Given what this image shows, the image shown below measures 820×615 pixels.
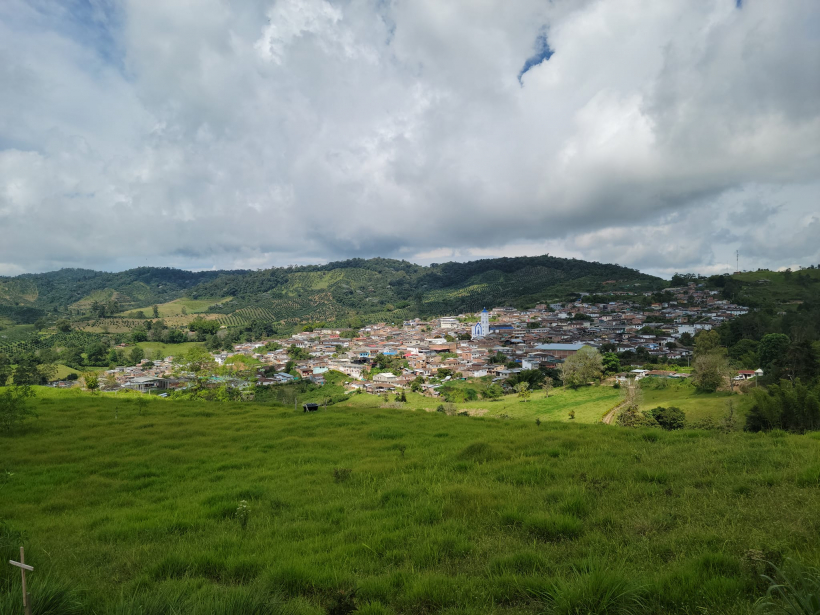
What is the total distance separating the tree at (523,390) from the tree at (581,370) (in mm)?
4716

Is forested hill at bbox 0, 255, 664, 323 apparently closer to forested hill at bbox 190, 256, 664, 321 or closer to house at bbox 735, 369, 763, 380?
forested hill at bbox 190, 256, 664, 321

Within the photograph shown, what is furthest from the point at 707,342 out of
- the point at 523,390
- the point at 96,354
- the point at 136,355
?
the point at 96,354

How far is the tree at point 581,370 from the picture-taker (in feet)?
160

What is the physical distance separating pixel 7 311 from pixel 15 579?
155770mm

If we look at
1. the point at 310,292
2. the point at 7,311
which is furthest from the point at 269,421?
the point at 310,292

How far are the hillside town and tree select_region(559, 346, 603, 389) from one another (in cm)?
554

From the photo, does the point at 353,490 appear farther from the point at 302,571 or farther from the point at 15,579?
the point at 15,579

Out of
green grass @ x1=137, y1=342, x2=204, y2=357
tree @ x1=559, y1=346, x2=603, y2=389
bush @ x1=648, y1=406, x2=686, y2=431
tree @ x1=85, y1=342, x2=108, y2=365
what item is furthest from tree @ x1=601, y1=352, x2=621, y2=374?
tree @ x1=85, y1=342, x2=108, y2=365

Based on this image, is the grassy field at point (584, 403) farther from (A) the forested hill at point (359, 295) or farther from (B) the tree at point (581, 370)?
(A) the forested hill at point (359, 295)

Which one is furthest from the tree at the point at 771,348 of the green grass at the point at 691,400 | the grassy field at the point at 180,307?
the grassy field at the point at 180,307

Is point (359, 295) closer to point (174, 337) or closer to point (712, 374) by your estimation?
point (174, 337)

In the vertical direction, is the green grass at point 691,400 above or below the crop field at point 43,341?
below

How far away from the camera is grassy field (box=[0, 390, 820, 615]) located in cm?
315

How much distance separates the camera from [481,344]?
3686 inches
